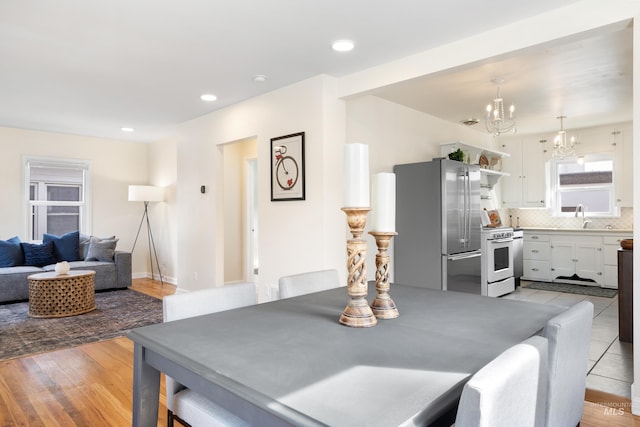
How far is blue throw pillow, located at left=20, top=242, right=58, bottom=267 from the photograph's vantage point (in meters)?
5.71

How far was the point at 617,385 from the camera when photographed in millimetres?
2656

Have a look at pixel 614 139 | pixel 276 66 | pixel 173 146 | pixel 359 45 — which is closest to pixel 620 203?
pixel 614 139

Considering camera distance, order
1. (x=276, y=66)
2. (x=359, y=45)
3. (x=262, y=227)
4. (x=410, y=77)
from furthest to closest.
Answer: (x=262, y=227), (x=276, y=66), (x=410, y=77), (x=359, y=45)

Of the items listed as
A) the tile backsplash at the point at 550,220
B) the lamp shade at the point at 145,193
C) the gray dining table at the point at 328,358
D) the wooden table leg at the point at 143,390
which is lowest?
the wooden table leg at the point at 143,390

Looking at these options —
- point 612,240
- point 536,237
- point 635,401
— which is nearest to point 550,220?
point 536,237

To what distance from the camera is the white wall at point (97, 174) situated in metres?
6.00

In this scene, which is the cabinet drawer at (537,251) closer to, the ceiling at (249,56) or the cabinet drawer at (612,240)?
the cabinet drawer at (612,240)

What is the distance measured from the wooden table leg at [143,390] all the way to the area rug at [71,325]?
266cm

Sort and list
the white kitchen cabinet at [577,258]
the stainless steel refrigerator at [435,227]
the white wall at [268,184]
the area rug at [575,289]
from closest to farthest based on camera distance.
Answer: the white wall at [268,184]
the stainless steel refrigerator at [435,227]
the area rug at [575,289]
the white kitchen cabinet at [577,258]

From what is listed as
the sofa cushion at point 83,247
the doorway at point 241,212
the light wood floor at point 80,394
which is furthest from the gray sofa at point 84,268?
the light wood floor at point 80,394

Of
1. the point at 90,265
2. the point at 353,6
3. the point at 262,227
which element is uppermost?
the point at 353,6

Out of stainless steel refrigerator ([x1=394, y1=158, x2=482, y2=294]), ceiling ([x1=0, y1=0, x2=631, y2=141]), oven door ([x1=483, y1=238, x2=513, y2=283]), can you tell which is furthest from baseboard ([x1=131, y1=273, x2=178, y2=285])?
oven door ([x1=483, y1=238, x2=513, y2=283])

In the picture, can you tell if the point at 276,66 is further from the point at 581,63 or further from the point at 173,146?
the point at 173,146

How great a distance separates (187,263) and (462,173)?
384 centimetres
